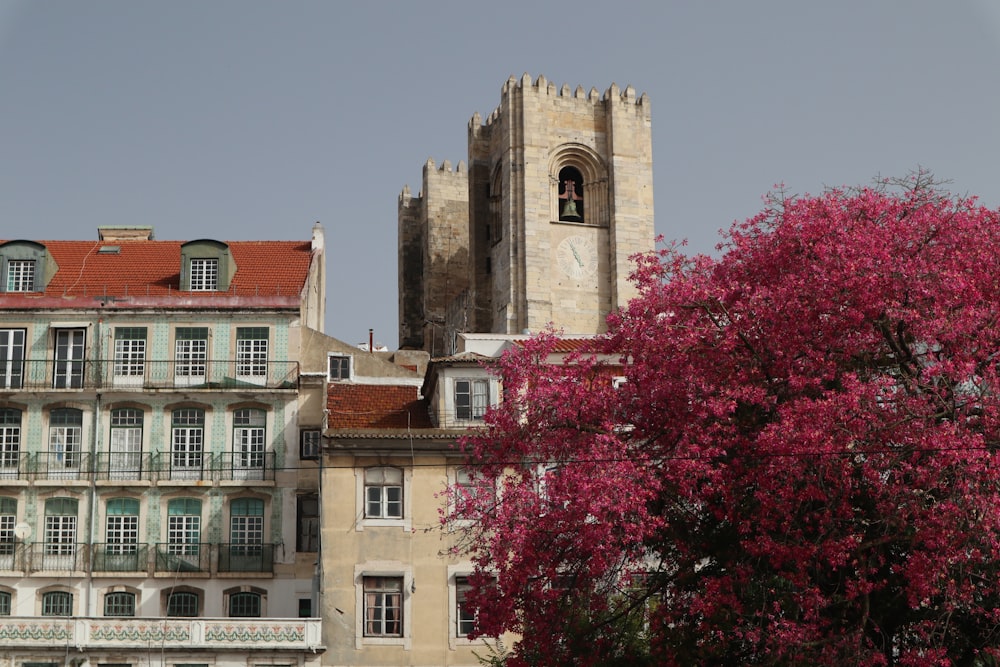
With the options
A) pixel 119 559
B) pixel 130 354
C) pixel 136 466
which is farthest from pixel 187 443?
pixel 119 559

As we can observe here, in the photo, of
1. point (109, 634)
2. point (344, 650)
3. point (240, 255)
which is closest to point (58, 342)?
point (240, 255)

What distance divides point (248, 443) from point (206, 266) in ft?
20.5

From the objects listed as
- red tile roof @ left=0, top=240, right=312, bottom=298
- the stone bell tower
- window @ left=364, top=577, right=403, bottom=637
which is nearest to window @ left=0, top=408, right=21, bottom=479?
red tile roof @ left=0, top=240, right=312, bottom=298

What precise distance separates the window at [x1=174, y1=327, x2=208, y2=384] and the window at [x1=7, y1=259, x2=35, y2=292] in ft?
18.1

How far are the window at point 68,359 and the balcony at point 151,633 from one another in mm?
8086

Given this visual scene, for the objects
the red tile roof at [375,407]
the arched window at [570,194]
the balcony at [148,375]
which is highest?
the arched window at [570,194]

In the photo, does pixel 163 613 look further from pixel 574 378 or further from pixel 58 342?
pixel 574 378

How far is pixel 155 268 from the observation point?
161 ft

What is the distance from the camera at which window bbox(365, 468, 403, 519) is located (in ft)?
133

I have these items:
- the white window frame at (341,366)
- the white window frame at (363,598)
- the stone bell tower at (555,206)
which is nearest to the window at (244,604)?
the white window frame at (363,598)

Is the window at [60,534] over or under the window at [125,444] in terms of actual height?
under

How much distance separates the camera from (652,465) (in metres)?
25.0

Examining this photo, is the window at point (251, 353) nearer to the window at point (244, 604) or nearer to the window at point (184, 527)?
the window at point (184, 527)

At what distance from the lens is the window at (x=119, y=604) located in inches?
→ 1713
